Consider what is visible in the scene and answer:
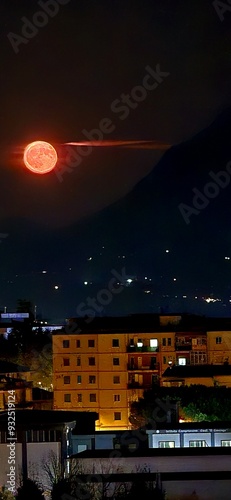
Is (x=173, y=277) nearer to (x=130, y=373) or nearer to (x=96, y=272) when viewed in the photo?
(x=96, y=272)

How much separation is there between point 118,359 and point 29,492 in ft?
39.4

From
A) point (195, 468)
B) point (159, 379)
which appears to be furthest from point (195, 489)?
point (159, 379)

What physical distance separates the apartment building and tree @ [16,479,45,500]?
35.4 feet

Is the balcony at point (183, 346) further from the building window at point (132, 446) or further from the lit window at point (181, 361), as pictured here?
the building window at point (132, 446)

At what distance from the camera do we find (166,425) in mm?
9055

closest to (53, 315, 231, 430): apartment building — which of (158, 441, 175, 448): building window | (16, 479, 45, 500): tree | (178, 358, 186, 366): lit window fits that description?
(178, 358, 186, 366): lit window

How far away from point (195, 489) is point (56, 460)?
1.16 meters

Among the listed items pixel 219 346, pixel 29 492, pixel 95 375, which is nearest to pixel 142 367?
pixel 95 375

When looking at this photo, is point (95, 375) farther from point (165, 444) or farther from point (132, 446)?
point (132, 446)

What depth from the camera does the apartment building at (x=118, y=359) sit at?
1694 cm

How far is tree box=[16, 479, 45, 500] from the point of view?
214 inches

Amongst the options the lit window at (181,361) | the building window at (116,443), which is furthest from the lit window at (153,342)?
the building window at (116,443)

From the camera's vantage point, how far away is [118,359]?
17.5m

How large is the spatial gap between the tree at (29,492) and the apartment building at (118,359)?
10796 millimetres
